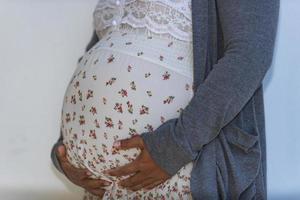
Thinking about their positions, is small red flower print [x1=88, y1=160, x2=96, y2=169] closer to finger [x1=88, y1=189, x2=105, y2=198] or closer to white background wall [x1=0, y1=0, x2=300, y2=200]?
finger [x1=88, y1=189, x2=105, y2=198]

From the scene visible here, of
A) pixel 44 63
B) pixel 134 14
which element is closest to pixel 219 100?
pixel 134 14

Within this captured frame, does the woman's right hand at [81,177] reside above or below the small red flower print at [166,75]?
below

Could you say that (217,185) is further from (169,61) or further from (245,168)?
(169,61)

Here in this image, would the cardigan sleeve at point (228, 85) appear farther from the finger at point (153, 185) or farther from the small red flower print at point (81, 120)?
the small red flower print at point (81, 120)

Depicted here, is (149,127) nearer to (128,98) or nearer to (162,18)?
(128,98)

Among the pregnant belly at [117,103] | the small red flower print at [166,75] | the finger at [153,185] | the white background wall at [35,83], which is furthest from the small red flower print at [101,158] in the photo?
the white background wall at [35,83]

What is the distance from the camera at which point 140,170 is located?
3.03 ft

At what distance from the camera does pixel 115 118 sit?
0.94m

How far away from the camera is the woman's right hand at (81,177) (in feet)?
3.42

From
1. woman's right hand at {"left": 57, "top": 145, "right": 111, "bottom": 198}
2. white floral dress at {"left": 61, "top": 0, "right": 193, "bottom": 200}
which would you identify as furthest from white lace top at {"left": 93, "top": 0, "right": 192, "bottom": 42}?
woman's right hand at {"left": 57, "top": 145, "right": 111, "bottom": 198}

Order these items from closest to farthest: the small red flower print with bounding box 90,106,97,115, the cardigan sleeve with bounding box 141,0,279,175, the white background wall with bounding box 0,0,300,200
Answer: the cardigan sleeve with bounding box 141,0,279,175, the small red flower print with bounding box 90,106,97,115, the white background wall with bounding box 0,0,300,200

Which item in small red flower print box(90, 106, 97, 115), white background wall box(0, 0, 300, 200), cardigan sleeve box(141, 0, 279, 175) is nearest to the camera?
cardigan sleeve box(141, 0, 279, 175)

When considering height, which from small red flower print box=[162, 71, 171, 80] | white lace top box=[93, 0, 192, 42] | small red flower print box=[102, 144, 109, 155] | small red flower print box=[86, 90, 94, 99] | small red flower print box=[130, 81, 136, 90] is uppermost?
white lace top box=[93, 0, 192, 42]

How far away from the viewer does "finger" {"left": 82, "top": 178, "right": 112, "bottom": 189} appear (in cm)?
103
